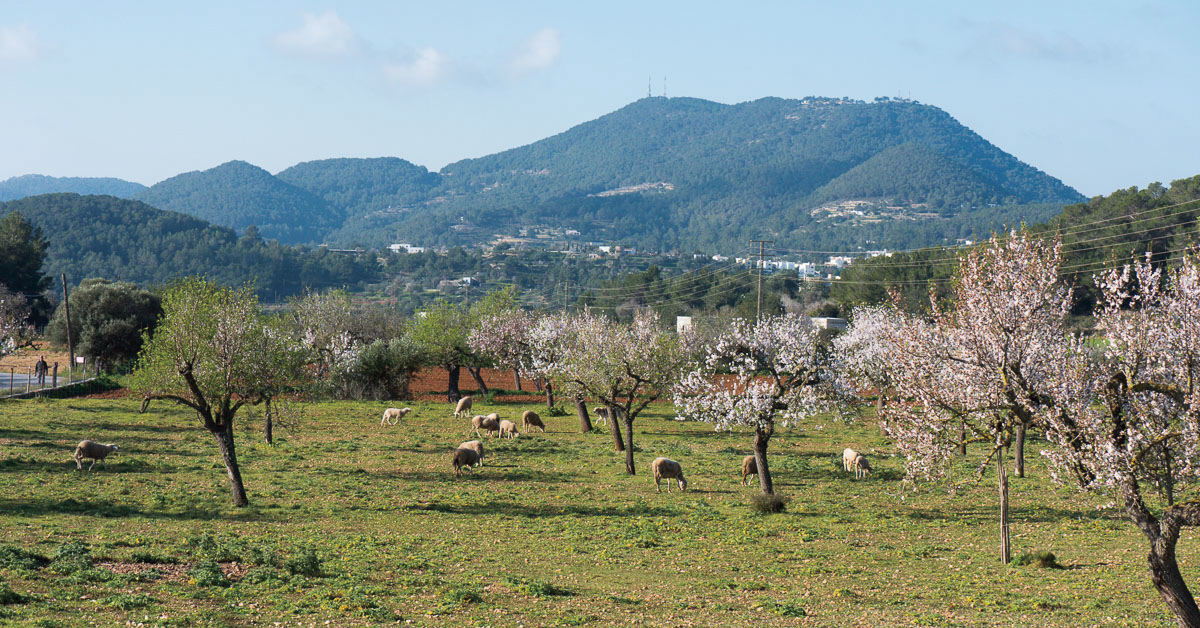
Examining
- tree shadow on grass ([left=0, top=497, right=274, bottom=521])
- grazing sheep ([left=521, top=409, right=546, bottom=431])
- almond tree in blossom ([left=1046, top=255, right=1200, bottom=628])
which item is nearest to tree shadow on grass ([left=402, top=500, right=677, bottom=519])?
tree shadow on grass ([left=0, top=497, right=274, bottom=521])

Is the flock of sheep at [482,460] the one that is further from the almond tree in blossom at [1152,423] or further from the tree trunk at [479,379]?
the tree trunk at [479,379]

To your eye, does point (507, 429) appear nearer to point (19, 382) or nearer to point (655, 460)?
point (655, 460)

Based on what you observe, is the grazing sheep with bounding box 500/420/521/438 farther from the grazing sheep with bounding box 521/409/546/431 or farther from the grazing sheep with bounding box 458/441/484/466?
the grazing sheep with bounding box 458/441/484/466

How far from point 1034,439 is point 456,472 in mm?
31192

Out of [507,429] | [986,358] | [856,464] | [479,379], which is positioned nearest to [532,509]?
[856,464]

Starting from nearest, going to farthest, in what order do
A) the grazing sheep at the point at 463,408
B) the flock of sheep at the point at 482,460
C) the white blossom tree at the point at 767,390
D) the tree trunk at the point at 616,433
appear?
the white blossom tree at the point at 767,390 → the flock of sheep at the point at 482,460 → the tree trunk at the point at 616,433 → the grazing sheep at the point at 463,408

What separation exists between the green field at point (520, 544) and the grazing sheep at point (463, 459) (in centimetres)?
76

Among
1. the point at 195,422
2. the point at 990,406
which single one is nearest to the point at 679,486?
the point at 990,406

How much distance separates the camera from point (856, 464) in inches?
1387

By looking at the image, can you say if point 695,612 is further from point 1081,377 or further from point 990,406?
point 1081,377

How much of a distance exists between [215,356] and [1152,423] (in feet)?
77.3

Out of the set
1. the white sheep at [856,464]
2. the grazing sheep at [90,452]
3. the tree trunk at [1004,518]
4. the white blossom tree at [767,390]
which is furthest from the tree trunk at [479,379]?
the tree trunk at [1004,518]

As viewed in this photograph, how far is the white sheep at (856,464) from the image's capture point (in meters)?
35.1

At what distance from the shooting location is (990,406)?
55.3 feet
